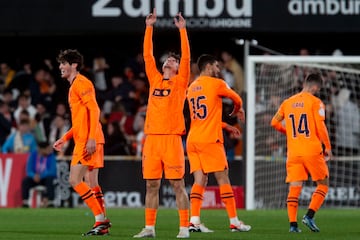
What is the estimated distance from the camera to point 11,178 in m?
22.3

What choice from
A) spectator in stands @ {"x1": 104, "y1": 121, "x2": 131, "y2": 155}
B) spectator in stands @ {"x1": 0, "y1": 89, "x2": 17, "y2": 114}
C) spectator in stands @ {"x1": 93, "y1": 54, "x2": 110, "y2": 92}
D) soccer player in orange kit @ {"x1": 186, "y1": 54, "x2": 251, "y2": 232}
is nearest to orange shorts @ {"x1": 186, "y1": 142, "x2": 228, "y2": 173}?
soccer player in orange kit @ {"x1": 186, "y1": 54, "x2": 251, "y2": 232}

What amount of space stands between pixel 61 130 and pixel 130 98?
1.95 metres

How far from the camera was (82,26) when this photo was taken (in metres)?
23.5

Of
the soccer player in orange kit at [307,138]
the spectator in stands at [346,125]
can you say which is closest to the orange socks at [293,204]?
the soccer player in orange kit at [307,138]

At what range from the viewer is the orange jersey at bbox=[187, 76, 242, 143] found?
45.3 feet

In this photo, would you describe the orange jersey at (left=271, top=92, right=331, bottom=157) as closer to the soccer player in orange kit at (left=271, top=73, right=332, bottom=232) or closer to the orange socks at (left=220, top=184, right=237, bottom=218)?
the soccer player in orange kit at (left=271, top=73, right=332, bottom=232)

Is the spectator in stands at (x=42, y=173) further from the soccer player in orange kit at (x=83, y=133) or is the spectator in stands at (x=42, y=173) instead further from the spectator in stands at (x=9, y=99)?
the soccer player in orange kit at (x=83, y=133)

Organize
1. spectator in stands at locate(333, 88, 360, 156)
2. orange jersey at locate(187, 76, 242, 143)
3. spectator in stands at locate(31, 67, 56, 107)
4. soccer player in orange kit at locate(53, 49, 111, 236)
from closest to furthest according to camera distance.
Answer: soccer player in orange kit at locate(53, 49, 111, 236) < orange jersey at locate(187, 76, 242, 143) < spectator in stands at locate(333, 88, 360, 156) < spectator in stands at locate(31, 67, 56, 107)

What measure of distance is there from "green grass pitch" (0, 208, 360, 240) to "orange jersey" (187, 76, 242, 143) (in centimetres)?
122

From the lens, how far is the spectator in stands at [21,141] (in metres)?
23.0

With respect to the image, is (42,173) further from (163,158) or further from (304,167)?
(163,158)

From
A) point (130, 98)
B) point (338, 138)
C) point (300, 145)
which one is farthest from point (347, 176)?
point (300, 145)

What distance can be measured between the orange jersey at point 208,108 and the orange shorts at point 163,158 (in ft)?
4.67

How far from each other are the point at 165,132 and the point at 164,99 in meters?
0.39
